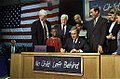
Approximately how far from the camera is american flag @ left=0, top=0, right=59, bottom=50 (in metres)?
6.48

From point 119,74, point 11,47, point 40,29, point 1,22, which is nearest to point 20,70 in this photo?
point 40,29

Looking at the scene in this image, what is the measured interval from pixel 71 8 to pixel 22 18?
1.75 metres

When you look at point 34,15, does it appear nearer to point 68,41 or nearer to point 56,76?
point 68,41

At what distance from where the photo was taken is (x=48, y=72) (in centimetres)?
375

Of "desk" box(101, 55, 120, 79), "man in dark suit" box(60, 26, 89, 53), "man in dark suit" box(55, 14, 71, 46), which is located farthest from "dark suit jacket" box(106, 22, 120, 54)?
"desk" box(101, 55, 120, 79)

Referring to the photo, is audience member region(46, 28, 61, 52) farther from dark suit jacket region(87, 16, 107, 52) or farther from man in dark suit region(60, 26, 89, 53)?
dark suit jacket region(87, 16, 107, 52)

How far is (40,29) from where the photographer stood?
4.86 meters

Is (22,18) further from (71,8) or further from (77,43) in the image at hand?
(77,43)

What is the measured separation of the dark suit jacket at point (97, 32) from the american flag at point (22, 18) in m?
2.28

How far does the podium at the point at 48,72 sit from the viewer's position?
3.33 metres

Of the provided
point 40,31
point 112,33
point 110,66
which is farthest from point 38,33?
point 110,66

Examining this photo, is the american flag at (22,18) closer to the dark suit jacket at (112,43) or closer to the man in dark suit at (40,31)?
the man in dark suit at (40,31)

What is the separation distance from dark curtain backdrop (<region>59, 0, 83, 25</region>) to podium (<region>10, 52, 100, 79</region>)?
2.19m

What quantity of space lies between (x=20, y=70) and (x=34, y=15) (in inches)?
119
